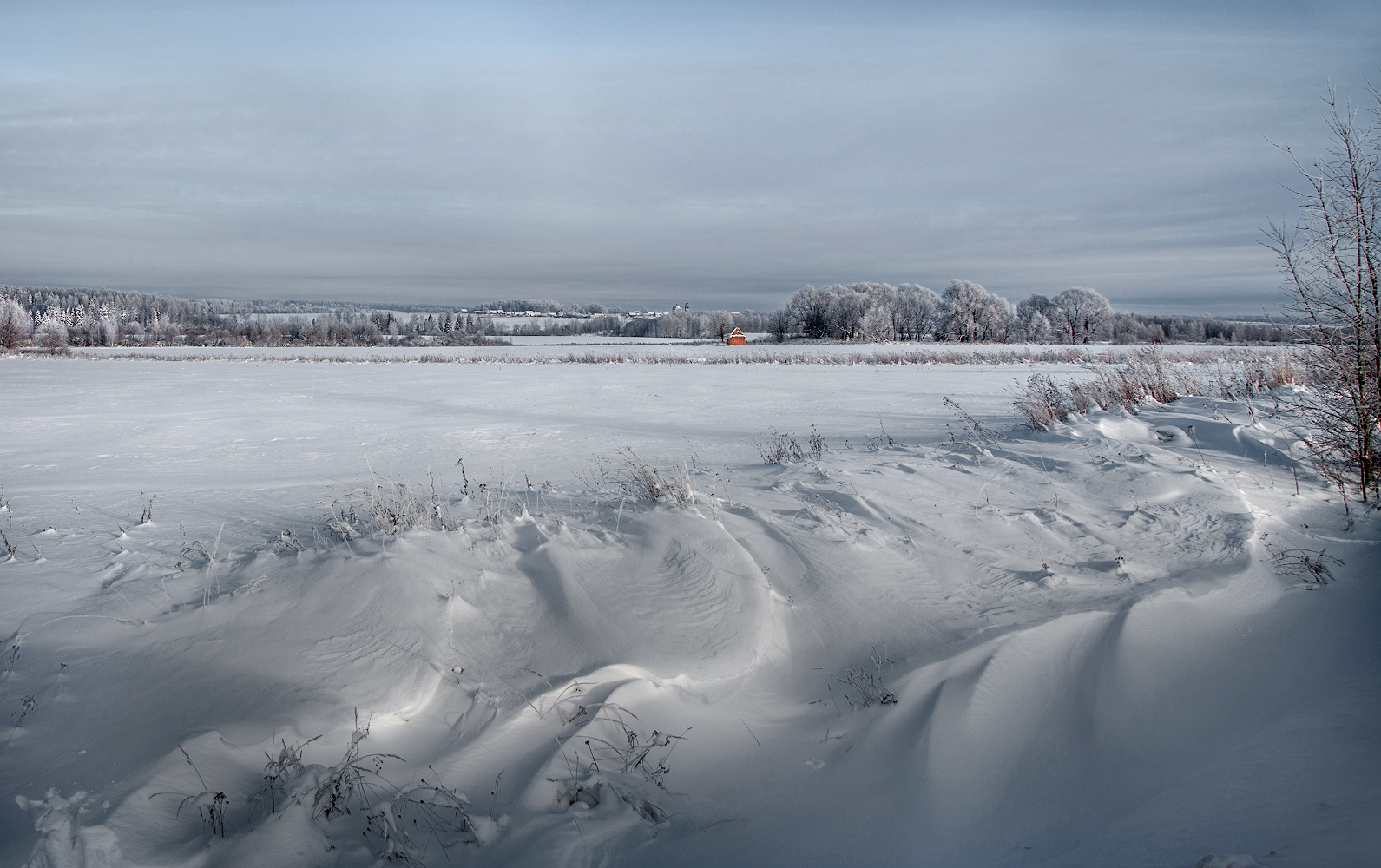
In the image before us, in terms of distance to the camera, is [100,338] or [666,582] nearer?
[666,582]

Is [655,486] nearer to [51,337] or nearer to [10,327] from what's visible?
[10,327]

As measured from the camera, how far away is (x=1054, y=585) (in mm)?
5094

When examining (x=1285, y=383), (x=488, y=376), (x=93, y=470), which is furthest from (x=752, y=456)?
(x=488, y=376)

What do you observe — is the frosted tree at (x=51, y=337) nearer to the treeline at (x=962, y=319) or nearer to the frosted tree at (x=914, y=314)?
the treeline at (x=962, y=319)

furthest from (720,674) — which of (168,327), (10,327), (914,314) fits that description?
(168,327)

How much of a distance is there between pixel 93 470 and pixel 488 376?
22.6 metres

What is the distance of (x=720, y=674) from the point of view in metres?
4.26

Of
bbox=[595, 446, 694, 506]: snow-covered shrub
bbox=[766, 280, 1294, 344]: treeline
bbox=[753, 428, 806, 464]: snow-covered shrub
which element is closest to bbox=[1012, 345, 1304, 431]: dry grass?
bbox=[753, 428, 806, 464]: snow-covered shrub

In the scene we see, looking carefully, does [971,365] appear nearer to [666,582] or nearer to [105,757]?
[666,582]

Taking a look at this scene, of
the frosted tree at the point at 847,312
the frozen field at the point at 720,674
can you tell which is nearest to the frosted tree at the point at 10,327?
the frozen field at the point at 720,674

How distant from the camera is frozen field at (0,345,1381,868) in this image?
2.98 m

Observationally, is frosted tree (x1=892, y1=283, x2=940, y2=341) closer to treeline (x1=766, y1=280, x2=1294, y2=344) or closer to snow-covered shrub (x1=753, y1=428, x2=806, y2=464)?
treeline (x1=766, y1=280, x2=1294, y2=344)

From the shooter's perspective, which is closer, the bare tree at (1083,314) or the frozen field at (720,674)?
the frozen field at (720,674)

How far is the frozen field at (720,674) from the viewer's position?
2982 millimetres
